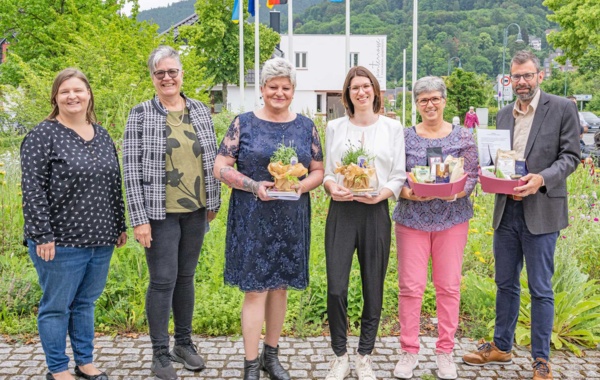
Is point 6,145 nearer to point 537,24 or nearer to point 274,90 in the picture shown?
point 274,90

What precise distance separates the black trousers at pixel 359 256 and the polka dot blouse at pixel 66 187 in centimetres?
148

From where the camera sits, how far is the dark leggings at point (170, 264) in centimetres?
394

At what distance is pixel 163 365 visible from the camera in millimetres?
4070

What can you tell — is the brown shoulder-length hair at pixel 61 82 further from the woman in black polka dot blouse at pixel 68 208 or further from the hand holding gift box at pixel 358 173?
the hand holding gift box at pixel 358 173

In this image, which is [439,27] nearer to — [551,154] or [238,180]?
[551,154]

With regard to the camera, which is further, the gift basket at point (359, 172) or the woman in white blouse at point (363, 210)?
the woman in white blouse at point (363, 210)

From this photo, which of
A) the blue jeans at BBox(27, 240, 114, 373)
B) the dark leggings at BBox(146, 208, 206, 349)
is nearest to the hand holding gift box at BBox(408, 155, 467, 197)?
the dark leggings at BBox(146, 208, 206, 349)

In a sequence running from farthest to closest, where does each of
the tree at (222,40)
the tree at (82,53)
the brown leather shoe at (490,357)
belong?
the tree at (222,40)
the tree at (82,53)
the brown leather shoe at (490,357)

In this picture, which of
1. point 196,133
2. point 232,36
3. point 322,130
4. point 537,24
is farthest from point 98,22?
point 537,24

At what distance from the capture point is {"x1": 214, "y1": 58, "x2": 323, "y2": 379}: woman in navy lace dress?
3.82m

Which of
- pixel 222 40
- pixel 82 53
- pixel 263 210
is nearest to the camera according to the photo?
pixel 263 210

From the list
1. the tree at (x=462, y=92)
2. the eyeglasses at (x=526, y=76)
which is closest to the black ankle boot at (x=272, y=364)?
the eyeglasses at (x=526, y=76)

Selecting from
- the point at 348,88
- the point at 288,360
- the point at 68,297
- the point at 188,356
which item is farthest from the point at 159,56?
the point at 288,360

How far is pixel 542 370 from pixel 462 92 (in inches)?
1457
